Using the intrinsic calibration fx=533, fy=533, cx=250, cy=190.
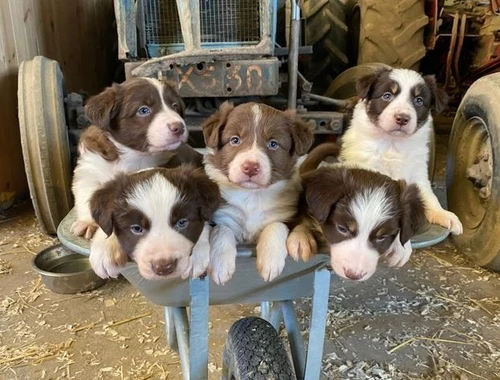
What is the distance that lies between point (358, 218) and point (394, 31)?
2983 mm

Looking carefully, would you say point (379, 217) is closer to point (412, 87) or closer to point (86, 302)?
point (412, 87)

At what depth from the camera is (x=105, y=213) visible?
1728mm

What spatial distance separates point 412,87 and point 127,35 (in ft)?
6.49

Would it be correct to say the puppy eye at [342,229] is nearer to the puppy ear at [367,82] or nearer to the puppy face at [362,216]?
the puppy face at [362,216]

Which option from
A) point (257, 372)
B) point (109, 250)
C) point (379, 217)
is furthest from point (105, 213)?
point (379, 217)

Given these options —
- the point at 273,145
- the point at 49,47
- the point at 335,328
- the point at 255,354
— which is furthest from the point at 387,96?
the point at 49,47

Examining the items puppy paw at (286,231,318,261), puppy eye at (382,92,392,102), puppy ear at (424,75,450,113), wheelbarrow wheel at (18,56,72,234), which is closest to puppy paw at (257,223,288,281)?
puppy paw at (286,231,318,261)

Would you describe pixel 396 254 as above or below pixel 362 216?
below

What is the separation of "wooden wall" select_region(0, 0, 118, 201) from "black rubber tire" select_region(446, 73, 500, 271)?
3.66m

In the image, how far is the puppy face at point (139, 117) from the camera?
2.41m

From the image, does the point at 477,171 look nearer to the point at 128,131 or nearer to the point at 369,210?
the point at 369,210

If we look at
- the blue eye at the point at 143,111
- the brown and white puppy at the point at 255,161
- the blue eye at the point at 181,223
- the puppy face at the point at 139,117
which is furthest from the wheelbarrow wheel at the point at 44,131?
the blue eye at the point at 181,223

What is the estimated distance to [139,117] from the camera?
8.06 feet

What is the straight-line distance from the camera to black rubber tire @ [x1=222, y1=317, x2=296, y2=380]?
1.85 meters
